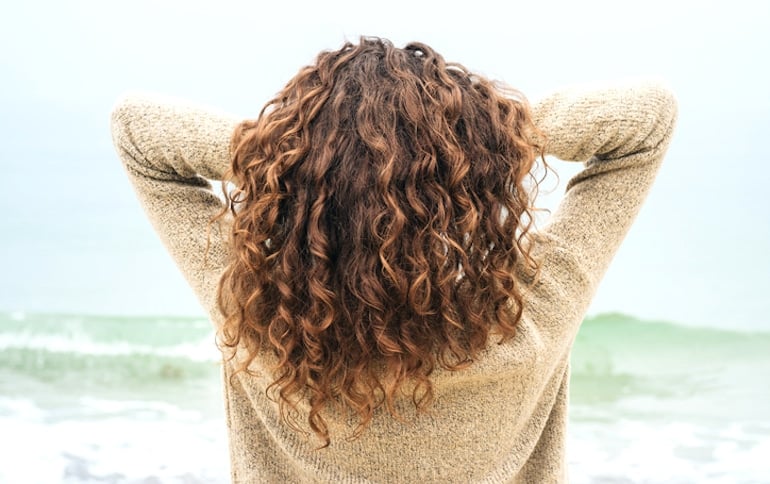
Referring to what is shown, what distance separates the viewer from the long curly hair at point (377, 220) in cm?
93

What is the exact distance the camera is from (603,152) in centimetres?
108

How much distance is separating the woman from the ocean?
2.44 metres

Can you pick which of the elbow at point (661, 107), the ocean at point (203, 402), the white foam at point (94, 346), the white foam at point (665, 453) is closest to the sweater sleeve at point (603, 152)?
the elbow at point (661, 107)

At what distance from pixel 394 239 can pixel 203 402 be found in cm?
371

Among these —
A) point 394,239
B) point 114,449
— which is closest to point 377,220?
point 394,239

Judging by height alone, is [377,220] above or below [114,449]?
above

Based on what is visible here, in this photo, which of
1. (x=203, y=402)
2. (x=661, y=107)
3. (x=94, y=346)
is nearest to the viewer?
(x=661, y=107)

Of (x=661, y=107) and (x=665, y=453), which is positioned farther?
(x=665, y=453)

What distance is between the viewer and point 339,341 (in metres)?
0.98

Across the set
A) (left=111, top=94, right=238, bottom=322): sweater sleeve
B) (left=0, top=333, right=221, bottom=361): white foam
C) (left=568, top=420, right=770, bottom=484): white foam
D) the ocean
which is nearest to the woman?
(left=111, top=94, right=238, bottom=322): sweater sleeve

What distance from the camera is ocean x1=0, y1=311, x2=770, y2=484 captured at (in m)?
3.47

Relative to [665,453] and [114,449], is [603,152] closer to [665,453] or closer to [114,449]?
[665,453]

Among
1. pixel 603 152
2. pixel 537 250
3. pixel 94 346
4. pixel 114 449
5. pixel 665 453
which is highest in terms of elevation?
pixel 603 152

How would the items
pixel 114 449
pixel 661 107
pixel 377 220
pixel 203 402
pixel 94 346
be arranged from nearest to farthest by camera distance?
pixel 377 220
pixel 661 107
pixel 114 449
pixel 203 402
pixel 94 346
